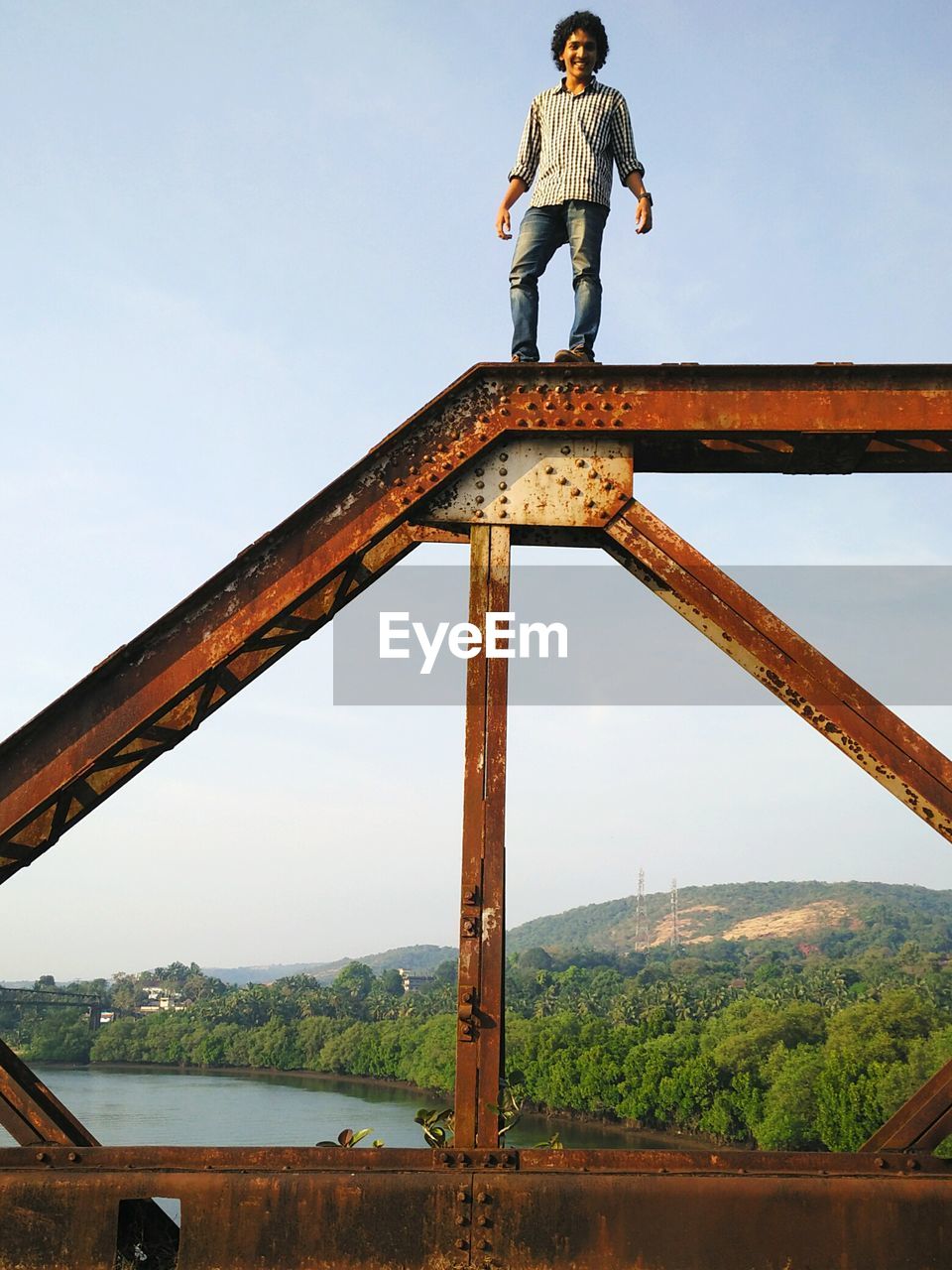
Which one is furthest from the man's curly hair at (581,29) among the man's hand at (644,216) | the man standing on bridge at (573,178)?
the man's hand at (644,216)

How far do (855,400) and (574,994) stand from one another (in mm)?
162123

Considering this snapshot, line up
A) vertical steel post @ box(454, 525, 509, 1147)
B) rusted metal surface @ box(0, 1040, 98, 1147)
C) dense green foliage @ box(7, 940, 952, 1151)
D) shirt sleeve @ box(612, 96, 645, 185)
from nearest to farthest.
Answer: vertical steel post @ box(454, 525, 509, 1147)
rusted metal surface @ box(0, 1040, 98, 1147)
shirt sleeve @ box(612, 96, 645, 185)
dense green foliage @ box(7, 940, 952, 1151)

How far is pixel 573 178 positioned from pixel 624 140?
0.48 metres

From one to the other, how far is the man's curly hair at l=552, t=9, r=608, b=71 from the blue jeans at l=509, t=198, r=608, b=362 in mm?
1061

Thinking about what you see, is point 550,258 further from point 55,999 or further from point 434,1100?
point 55,999

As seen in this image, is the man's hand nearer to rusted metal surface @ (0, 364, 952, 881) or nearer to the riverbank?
rusted metal surface @ (0, 364, 952, 881)

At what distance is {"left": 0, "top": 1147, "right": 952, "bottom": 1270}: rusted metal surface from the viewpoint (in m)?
3.75

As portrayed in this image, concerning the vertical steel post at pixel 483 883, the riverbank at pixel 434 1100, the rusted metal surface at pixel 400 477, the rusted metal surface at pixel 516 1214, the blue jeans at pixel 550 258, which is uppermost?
the blue jeans at pixel 550 258

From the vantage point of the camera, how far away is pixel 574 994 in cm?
15700

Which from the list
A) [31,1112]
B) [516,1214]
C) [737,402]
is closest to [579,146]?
[737,402]

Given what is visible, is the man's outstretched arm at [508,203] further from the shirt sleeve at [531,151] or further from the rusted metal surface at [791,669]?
the rusted metal surface at [791,669]

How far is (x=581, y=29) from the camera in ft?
21.1

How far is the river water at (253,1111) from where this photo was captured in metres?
82.4

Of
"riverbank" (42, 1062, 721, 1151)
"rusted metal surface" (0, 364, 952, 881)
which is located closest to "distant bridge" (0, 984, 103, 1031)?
"riverbank" (42, 1062, 721, 1151)
